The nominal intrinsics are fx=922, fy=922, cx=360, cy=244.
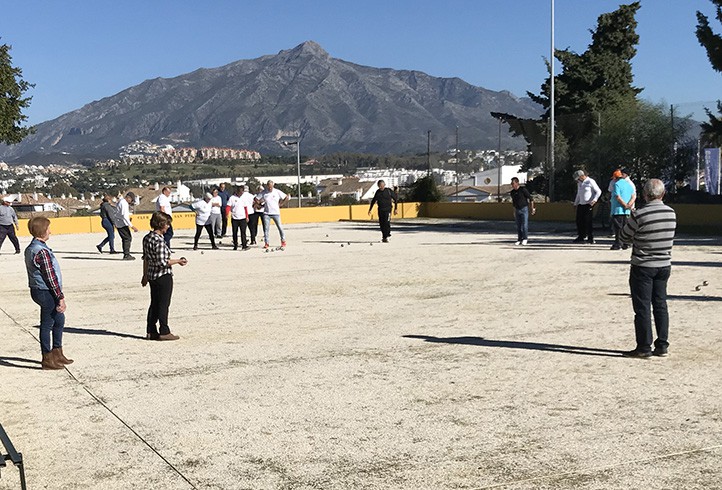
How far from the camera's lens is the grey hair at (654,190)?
8.34m

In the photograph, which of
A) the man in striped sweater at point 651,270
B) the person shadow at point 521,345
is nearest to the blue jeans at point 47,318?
the person shadow at point 521,345

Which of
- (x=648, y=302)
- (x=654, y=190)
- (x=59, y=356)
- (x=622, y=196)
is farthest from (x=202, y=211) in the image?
(x=648, y=302)

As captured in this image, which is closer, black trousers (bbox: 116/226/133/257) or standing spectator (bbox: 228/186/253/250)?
black trousers (bbox: 116/226/133/257)

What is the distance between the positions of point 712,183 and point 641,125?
30.9 ft

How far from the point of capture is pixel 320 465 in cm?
557

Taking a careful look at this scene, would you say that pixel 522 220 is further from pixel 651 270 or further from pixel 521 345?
pixel 651 270

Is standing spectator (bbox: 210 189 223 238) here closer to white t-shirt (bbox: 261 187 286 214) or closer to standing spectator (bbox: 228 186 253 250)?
standing spectator (bbox: 228 186 253 250)

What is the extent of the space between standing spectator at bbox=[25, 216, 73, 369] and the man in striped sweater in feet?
17.0

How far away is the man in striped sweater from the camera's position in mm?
8219

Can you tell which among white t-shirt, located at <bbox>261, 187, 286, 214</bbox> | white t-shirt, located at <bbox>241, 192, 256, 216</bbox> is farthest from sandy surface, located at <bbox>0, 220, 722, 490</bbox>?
white t-shirt, located at <bbox>241, 192, 256, 216</bbox>

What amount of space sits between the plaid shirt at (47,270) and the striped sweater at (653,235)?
5210 mm

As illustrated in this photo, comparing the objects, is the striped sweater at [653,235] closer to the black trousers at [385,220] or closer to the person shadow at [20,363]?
the person shadow at [20,363]

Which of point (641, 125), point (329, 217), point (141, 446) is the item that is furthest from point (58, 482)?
point (641, 125)

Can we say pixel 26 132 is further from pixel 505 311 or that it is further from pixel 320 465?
pixel 320 465
